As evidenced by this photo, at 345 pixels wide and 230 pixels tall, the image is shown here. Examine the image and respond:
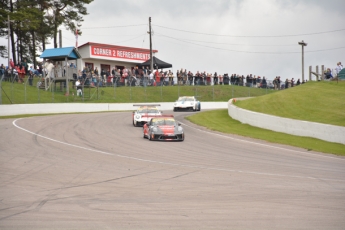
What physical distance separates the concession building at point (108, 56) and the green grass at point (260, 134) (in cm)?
2744

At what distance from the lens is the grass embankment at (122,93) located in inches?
1655

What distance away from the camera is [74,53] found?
4859cm

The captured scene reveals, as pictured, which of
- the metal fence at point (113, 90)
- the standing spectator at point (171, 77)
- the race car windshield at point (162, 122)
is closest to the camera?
the race car windshield at point (162, 122)

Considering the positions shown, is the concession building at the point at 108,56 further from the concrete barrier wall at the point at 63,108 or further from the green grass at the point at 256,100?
the concrete barrier wall at the point at 63,108

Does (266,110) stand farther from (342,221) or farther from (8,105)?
(342,221)

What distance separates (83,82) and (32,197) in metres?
38.2

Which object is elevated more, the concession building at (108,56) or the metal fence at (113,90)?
the concession building at (108,56)

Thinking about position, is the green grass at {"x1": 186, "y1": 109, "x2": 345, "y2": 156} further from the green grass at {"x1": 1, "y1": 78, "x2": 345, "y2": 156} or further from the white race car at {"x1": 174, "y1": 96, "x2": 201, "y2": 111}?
the white race car at {"x1": 174, "y1": 96, "x2": 201, "y2": 111}

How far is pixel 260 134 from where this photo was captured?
27.4 meters

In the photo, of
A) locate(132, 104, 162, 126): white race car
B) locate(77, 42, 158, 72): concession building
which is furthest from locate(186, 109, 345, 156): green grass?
locate(77, 42, 158, 72): concession building

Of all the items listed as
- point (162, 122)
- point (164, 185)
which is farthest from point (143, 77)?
point (164, 185)

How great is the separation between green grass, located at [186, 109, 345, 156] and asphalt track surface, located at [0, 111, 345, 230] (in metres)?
1.16

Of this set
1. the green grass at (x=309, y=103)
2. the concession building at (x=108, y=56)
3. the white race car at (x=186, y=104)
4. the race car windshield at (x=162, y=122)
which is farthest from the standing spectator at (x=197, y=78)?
the race car windshield at (x=162, y=122)

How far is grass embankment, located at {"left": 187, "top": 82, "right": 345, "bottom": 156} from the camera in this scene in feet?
79.9
